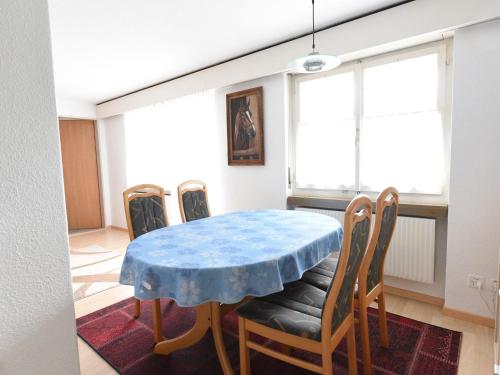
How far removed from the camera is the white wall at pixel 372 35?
6.90ft

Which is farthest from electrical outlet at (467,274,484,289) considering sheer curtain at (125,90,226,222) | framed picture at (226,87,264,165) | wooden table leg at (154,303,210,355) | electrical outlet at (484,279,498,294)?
sheer curtain at (125,90,226,222)

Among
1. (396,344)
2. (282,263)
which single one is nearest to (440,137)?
(396,344)

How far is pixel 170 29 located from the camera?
2633mm

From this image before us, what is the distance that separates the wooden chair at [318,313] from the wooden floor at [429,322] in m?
0.91

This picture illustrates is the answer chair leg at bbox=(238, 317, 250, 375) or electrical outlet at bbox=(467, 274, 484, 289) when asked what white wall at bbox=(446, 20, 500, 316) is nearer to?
electrical outlet at bbox=(467, 274, 484, 289)

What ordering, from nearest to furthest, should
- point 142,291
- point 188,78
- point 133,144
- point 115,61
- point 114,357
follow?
point 142,291 → point 114,357 → point 115,61 → point 188,78 → point 133,144

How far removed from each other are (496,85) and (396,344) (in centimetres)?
188

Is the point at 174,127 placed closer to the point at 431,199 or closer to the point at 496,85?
the point at 431,199

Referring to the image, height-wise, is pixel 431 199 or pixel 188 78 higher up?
pixel 188 78

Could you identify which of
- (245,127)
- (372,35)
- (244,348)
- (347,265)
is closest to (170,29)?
(245,127)

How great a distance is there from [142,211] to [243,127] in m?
1.66

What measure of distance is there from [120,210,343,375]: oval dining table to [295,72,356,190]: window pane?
980 millimetres

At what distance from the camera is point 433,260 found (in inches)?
96.0

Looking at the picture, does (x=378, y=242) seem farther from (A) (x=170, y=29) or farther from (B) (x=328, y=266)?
(A) (x=170, y=29)
